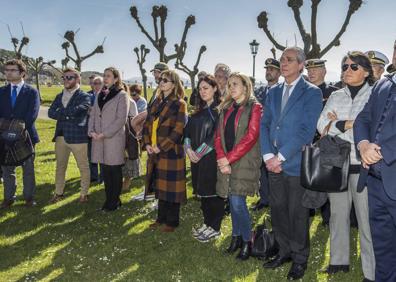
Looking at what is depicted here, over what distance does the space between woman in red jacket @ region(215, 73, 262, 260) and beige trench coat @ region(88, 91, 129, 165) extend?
258 cm

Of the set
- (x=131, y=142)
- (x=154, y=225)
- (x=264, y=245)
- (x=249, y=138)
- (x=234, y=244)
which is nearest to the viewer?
(x=249, y=138)

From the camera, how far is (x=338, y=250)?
4.65m

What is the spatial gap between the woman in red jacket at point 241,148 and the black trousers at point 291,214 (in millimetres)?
384

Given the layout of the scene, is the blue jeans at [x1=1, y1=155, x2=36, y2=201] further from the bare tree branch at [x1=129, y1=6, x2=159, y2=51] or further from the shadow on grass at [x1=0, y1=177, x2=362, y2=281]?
the bare tree branch at [x1=129, y1=6, x2=159, y2=51]

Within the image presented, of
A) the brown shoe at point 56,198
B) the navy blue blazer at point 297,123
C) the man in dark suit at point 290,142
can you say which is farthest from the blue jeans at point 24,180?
the navy blue blazer at point 297,123

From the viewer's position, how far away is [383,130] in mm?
3377

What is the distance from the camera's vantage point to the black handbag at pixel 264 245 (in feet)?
16.7

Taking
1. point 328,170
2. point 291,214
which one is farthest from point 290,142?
point 291,214

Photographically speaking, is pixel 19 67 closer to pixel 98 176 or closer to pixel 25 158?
pixel 25 158

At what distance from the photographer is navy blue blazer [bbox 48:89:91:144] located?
7.59 metres

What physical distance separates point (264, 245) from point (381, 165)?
86.9 inches

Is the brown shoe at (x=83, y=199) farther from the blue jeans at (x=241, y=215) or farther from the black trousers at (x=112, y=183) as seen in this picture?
the blue jeans at (x=241, y=215)

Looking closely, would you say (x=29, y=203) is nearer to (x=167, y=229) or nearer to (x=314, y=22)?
(x=167, y=229)

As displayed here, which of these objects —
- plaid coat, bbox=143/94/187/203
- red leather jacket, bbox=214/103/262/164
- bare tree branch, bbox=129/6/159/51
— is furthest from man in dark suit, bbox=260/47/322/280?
bare tree branch, bbox=129/6/159/51
